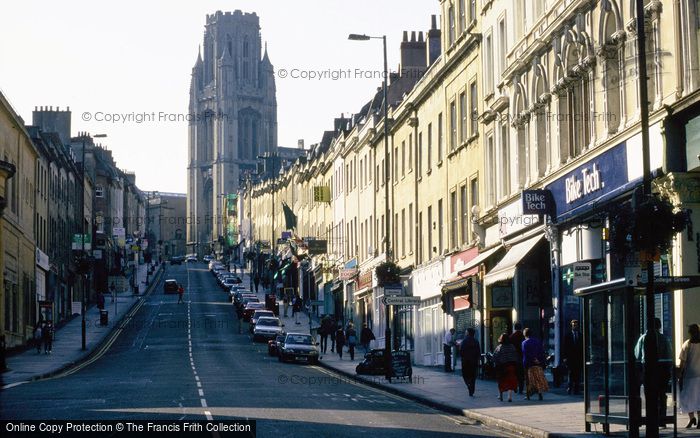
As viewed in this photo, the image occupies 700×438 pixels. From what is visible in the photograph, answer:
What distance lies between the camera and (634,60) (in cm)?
2567

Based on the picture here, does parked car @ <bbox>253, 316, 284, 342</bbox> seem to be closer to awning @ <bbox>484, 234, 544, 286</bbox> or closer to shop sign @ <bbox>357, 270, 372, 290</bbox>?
shop sign @ <bbox>357, 270, 372, 290</bbox>

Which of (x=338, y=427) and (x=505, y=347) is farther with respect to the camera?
(x=505, y=347)

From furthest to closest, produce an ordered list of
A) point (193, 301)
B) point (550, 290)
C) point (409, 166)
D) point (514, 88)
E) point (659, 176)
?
point (193, 301), point (409, 166), point (514, 88), point (550, 290), point (659, 176)

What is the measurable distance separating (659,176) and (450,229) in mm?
21542

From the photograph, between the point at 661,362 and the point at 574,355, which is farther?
the point at 574,355

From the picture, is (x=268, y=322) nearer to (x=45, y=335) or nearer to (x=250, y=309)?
(x=250, y=309)

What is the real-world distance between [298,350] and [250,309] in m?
29.2

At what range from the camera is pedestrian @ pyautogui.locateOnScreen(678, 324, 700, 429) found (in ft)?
62.5

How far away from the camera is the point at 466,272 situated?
132 feet

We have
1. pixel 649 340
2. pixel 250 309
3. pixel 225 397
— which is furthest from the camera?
pixel 250 309

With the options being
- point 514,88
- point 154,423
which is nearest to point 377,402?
point 154,423

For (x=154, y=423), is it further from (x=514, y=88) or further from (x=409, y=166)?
(x=409, y=166)

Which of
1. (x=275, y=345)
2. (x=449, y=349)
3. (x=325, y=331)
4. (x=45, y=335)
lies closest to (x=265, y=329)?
(x=325, y=331)

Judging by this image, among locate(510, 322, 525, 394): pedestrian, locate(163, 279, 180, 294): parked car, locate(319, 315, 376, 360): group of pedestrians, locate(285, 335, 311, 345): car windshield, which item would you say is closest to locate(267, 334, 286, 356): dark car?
locate(285, 335, 311, 345): car windshield
